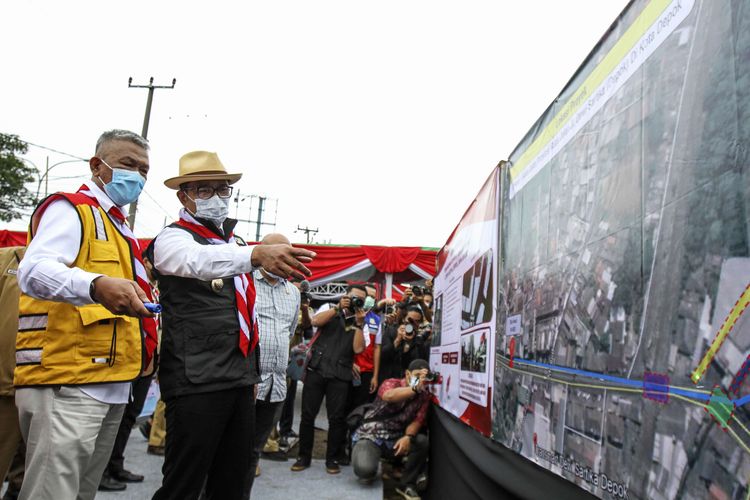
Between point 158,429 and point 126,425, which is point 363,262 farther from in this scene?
point 126,425

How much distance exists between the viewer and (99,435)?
212 centimetres

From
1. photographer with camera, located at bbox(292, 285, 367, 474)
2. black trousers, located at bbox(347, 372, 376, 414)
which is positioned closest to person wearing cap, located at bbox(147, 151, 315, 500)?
photographer with camera, located at bbox(292, 285, 367, 474)

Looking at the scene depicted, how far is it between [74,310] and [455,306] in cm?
235

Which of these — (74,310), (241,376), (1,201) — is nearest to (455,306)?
(241,376)

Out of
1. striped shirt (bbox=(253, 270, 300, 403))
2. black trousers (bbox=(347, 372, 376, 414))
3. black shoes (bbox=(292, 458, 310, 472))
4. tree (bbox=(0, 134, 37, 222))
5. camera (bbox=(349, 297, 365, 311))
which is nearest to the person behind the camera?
striped shirt (bbox=(253, 270, 300, 403))

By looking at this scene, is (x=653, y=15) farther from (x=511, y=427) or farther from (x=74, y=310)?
(x=74, y=310)

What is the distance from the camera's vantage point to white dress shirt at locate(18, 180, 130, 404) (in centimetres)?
175

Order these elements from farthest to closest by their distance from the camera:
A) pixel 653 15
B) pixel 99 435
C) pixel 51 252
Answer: pixel 99 435
pixel 51 252
pixel 653 15

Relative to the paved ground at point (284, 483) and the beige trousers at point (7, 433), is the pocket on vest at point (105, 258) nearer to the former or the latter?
the beige trousers at point (7, 433)

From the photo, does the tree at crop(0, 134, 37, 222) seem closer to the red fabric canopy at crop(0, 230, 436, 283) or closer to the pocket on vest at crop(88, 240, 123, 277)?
the red fabric canopy at crop(0, 230, 436, 283)

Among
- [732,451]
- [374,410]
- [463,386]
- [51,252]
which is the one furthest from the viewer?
[374,410]

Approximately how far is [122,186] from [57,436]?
0.98 m

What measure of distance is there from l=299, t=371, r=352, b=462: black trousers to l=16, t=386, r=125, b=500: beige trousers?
3383 millimetres

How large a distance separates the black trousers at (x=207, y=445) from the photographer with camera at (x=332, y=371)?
9.47ft
